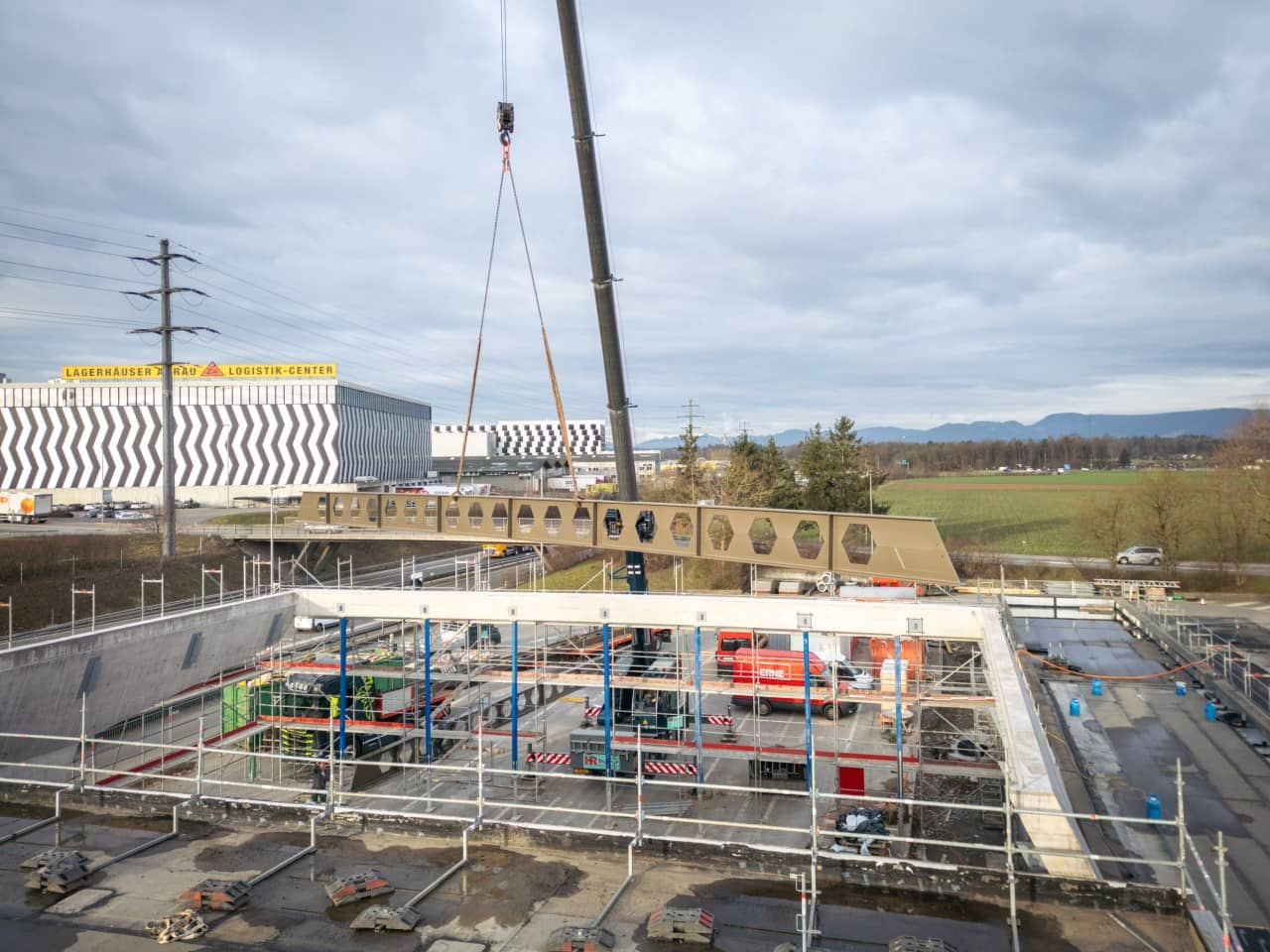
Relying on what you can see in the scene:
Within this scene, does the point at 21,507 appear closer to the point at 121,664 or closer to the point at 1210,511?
the point at 121,664

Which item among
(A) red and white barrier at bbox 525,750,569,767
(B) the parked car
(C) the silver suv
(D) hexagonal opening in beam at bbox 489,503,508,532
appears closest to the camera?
(A) red and white barrier at bbox 525,750,569,767

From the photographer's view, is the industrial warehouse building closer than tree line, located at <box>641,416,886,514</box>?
No

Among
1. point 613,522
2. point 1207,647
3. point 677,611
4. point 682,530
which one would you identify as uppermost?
point 613,522

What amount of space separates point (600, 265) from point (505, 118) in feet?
13.9

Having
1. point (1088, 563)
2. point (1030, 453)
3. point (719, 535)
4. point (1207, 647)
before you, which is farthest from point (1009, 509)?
point (1030, 453)

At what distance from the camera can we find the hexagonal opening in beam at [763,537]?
17.4 metres

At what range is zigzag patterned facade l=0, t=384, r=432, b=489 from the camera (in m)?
73.5

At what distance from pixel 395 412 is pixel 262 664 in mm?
75343

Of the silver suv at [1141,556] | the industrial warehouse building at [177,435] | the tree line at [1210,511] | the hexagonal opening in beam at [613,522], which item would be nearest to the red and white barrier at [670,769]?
the hexagonal opening in beam at [613,522]

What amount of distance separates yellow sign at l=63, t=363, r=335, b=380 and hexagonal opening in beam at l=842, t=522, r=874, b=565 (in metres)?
68.7

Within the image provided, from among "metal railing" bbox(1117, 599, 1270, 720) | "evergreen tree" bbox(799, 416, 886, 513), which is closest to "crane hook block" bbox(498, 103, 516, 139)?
"metal railing" bbox(1117, 599, 1270, 720)

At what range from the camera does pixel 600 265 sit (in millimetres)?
18734

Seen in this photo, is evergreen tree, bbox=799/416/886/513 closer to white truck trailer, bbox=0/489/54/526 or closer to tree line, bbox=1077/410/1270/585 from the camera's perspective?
tree line, bbox=1077/410/1270/585

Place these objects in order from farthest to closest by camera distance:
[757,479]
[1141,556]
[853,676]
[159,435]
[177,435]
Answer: [159,435], [177,435], [757,479], [1141,556], [853,676]
